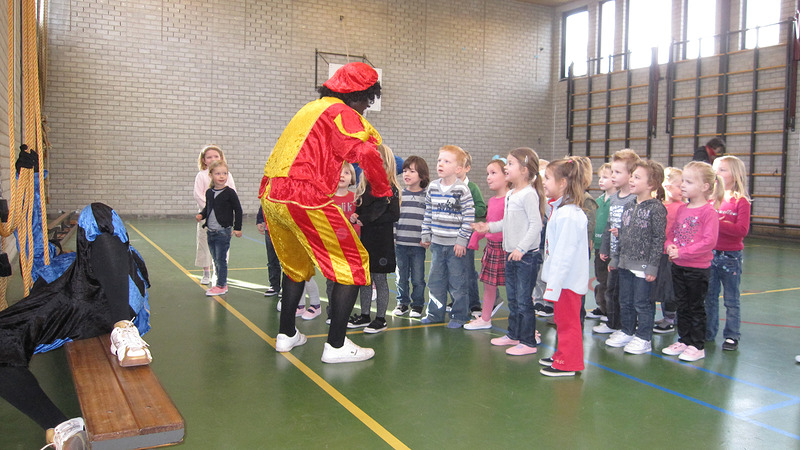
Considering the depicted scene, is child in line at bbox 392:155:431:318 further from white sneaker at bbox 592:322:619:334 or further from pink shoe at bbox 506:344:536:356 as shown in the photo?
white sneaker at bbox 592:322:619:334

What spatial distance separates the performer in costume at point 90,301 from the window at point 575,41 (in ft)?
48.0

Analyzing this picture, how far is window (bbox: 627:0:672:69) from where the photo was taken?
13320 mm

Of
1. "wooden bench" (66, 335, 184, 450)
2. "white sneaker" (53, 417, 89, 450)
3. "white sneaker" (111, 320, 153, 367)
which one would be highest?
"white sneaker" (111, 320, 153, 367)

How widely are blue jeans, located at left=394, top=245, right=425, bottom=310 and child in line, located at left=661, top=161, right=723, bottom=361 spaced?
5.81 feet

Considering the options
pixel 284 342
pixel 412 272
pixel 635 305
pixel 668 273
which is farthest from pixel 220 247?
pixel 668 273

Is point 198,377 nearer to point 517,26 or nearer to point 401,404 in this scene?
point 401,404

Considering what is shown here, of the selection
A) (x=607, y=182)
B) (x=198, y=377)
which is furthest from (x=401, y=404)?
(x=607, y=182)

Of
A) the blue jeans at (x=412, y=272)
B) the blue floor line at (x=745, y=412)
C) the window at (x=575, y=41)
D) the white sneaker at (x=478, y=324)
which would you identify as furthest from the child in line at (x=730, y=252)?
the window at (x=575, y=41)

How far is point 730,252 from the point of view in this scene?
13.3 feet

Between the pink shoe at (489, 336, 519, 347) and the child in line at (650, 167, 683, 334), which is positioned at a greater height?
the child in line at (650, 167, 683, 334)

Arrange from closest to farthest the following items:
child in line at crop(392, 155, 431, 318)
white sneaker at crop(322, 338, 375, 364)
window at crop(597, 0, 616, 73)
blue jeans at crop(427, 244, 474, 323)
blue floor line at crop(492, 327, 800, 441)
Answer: blue floor line at crop(492, 327, 800, 441) < white sneaker at crop(322, 338, 375, 364) < blue jeans at crop(427, 244, 474, 323) < child in line at crop(392, 155, 431, 318) < window at crop(597, 0, 616, 73)

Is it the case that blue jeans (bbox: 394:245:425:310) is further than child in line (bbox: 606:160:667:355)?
Yes

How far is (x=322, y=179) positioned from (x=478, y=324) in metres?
1.77

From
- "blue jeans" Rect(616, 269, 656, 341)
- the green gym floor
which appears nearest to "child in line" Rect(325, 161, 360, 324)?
the green gym floor
